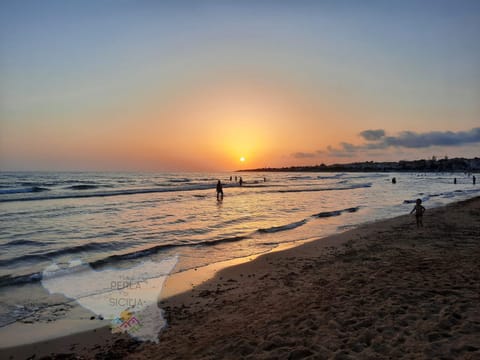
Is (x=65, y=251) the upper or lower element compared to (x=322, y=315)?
lower

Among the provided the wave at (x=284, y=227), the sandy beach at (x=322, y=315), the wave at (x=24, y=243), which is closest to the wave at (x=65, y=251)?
the wave at (x=24, y=243)

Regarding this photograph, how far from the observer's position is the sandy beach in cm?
455

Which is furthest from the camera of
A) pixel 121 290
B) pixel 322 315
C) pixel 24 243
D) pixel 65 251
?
pixel 24 243

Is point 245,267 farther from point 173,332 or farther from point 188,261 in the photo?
→ point 173,332

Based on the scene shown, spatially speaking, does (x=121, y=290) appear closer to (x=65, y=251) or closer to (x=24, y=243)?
(x=65, y=251)

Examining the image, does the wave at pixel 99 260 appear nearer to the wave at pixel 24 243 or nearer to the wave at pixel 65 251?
the wave at pixel 65 251

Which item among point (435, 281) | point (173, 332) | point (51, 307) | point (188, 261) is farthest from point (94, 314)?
point (435, 281)

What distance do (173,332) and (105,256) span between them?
6.32m

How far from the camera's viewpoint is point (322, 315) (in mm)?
5621

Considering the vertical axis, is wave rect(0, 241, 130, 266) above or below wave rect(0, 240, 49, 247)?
below

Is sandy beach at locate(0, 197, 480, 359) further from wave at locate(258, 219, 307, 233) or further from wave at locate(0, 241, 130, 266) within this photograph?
wave at locate(258, 219, 307, 233)

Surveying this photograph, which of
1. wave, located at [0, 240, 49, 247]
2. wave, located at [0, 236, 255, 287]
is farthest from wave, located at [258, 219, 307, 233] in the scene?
wave, located at [0, 240, 49, 247]

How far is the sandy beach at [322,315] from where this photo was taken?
179 inches

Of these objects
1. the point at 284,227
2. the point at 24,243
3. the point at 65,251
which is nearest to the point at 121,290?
the point at 65,251
